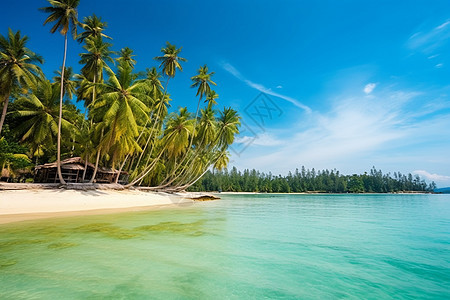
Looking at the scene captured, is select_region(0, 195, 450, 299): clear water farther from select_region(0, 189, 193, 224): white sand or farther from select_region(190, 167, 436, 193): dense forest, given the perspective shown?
select_region(190, 167, 436, 193): dense forest

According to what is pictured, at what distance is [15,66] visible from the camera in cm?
1517

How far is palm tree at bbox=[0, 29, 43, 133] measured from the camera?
15.1 m

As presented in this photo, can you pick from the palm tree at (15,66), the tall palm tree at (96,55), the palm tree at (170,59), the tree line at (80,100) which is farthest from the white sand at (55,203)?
the palm tree at (170,59)

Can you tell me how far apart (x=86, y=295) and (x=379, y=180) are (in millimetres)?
124736

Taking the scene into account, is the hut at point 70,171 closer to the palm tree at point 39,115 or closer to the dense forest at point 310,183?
the palm tree at point 39,115

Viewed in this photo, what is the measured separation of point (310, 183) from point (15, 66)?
10134cm

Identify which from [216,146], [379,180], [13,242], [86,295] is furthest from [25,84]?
[379,180]

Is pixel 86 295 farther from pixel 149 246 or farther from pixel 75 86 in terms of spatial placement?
pixel 75 86

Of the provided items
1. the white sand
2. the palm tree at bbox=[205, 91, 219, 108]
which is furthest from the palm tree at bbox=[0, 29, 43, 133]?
the palm tree at bbox=[205, 91, 219, 108]

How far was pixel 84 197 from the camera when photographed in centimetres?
1568

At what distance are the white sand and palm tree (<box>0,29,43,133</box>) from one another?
5772 millimetres

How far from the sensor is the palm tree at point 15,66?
1506 centimetres

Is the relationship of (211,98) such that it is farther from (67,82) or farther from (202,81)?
(67,82)

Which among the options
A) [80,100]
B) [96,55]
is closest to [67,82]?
[80,100]
